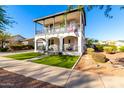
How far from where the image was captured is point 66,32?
1567 centimetres

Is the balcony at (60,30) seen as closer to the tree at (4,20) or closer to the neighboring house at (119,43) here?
the tree at (4,20)

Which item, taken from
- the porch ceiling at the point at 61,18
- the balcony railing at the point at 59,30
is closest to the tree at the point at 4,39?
the porch ceiling at the point at 61,18

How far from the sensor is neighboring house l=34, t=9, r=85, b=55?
14.9 m

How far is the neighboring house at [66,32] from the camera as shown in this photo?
1487 cm

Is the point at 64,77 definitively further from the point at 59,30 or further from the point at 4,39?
the point at 4,39

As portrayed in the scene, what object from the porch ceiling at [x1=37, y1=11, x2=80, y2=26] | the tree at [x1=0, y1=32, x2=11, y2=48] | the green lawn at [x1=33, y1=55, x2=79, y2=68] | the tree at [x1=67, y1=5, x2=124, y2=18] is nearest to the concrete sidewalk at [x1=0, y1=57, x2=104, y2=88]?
the green lawn at [x1=33, y1=55, x2=79, y2=68]

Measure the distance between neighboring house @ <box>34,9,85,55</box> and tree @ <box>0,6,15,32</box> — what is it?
21.2 ft

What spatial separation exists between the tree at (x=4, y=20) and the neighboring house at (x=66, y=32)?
21.2 ft

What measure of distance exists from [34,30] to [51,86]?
51.6 ft

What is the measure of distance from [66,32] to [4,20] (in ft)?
26.2

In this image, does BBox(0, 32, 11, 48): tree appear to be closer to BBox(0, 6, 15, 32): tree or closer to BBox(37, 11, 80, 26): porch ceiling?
BBox(37, 11, 80, 26): porch ceiling
